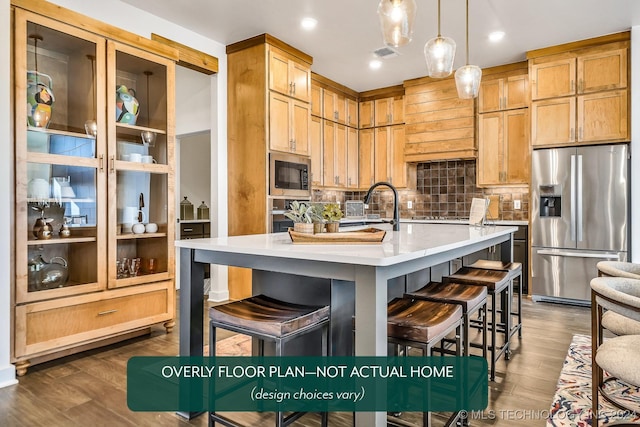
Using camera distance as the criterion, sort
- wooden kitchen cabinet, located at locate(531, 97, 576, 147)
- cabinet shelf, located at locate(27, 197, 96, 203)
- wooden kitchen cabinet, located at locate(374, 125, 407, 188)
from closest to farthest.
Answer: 1. cabinet shelf, located at locate(27, 197, 96, 203)
2. wooden kitchen cabinet, located at locate(531, 97, 576, 147)
3. wooden kitchen cabinet, located at locate(374, 125, 407, 188)

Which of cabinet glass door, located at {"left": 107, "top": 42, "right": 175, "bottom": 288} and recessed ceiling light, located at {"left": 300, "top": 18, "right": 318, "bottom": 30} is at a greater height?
recessed ceiling light, located at {"left": 300, "top": 18, "right": 318, "bottom": 30}

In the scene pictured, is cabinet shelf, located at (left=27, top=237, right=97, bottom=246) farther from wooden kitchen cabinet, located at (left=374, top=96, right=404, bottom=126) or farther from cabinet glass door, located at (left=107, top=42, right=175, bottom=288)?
wooden kitchen cabinet, located at (left=374, top=96, right=404, bottom=126)

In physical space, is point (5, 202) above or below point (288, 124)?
below

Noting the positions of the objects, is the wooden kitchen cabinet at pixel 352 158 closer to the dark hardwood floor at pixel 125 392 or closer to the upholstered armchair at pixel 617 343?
the dark hardwood floor at pixel 125 392

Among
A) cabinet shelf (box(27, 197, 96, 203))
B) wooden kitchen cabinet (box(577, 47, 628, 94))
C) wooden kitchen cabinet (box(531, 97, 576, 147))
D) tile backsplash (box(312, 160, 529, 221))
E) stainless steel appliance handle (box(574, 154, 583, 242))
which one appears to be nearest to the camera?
cabinet shelf (box(27, 197, 96, 203))

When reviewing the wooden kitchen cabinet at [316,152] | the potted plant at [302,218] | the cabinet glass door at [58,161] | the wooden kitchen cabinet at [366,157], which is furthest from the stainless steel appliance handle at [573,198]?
the cabinet glass door at [58,161]

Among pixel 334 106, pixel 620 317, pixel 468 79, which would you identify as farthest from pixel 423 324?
pixel 334 106

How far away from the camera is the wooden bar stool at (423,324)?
159 cm

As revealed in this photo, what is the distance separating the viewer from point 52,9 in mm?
2590

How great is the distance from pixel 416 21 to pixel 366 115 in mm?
2479

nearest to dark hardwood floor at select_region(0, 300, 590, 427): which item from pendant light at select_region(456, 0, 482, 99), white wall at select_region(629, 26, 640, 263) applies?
white wall at select_region(629, 26, 640, 263)

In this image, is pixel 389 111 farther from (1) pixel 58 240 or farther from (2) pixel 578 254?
Answer: (1) pixel 58 240

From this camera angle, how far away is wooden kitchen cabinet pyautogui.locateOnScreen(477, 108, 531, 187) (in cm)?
490

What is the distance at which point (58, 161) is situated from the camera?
2.66 meters
